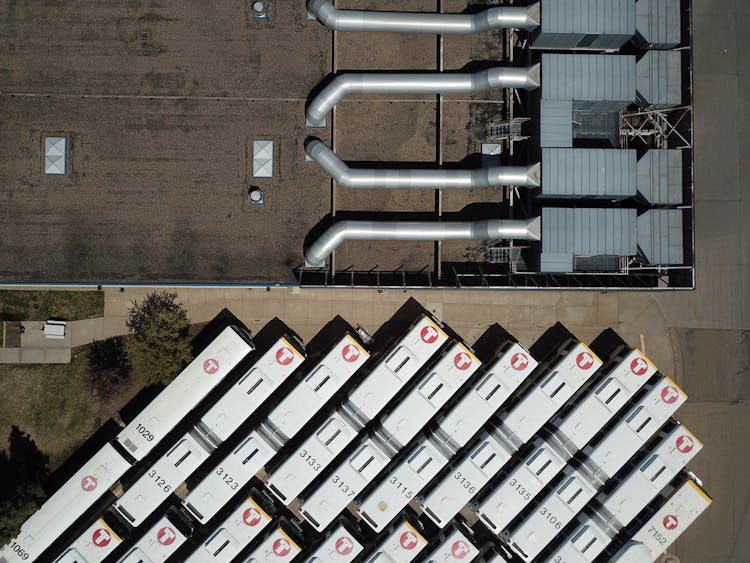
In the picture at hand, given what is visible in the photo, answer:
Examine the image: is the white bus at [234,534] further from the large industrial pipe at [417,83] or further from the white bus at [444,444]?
the large industrial pipe at [417,83]

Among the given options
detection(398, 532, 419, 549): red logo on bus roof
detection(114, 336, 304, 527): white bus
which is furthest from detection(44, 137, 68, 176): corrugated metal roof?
detection(398, 532, 419, 549): red logo on bus roof

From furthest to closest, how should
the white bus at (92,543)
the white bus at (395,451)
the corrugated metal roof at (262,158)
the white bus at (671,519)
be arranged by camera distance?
the white bus at (671,519), the white bus at (395,451), the white bus at (92,543), the corrugated metal roof at (262,158)

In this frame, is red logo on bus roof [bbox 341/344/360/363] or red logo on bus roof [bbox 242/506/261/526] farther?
red logo on bus roof [bbox 341/344/360/363]

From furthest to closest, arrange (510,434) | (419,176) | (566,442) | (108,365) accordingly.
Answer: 1. (108,365)
2. (566,442)
3. (510,434)
4. (419,176)

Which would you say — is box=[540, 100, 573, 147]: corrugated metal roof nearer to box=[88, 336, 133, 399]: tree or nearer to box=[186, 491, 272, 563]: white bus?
box=[186, 491, 272, 563]: white bus

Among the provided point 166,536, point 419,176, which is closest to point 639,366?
point 419,176

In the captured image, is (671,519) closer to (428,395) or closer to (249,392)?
(428,395)

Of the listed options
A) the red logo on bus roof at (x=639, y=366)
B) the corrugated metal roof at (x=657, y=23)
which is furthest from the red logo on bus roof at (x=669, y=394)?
the corrugated metal roof at (x=657, y=23)
